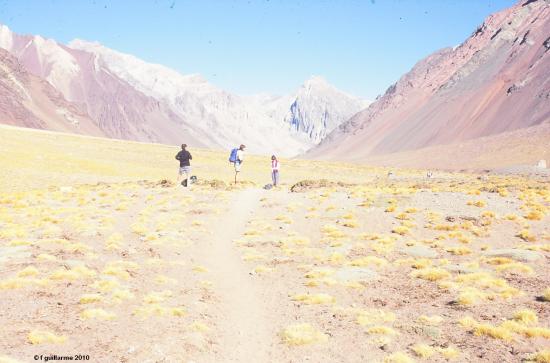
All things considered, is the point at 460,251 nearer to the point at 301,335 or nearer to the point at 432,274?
the point at 432,274

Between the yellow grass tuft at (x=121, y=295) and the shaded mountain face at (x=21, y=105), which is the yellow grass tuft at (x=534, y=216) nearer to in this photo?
the yellow grass tuft at (x=121, y=295)

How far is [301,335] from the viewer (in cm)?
1005

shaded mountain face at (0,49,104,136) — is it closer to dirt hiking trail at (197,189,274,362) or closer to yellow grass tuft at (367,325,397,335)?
dirt hiking trail at (197,189,274,362)

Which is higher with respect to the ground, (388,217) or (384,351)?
(388,217)

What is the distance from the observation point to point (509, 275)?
14.0 metres

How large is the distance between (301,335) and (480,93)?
5783 inches

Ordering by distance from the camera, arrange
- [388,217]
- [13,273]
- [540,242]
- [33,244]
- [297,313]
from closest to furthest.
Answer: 1. [297,313]
2. [13,273]
3. [33,244]
4. [540,242]
5. [388,217]

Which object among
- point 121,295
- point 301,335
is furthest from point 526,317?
point 121,295

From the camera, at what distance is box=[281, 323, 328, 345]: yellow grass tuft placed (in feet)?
32.4

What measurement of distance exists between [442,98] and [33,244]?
16101 cm

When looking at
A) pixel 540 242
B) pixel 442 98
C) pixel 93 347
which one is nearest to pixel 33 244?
pixel 93 347

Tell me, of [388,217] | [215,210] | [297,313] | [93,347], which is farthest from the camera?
[215,210]

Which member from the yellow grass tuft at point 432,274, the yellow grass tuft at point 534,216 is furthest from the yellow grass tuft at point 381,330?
the yellow grass tuft at point 534,216

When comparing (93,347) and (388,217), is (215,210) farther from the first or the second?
(93,347)
